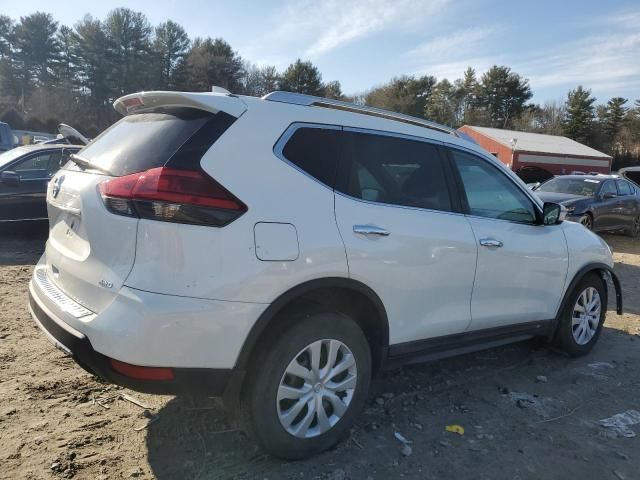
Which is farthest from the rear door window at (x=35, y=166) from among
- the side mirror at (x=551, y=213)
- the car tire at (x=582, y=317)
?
the car tire at (x=582, y=317)

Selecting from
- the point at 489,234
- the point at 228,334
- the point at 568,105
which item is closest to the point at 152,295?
the point at 228,334

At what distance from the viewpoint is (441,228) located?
3232mm

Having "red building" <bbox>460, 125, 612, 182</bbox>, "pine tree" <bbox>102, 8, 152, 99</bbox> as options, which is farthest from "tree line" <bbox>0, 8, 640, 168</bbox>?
"red building" <bbox>460, 125, 612, 182</bbox>

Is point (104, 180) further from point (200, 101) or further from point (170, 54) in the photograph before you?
point (170, 54)

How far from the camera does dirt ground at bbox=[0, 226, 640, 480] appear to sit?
108 inches

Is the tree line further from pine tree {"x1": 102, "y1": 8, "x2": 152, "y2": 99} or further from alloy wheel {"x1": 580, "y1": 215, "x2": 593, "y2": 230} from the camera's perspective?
alloy wheel {"x1": 580, "y1": 215, "x2": 593, "y2": 230}

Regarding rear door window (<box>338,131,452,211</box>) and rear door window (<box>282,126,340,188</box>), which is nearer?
rear door window (<box>282,126,340,188</box>)

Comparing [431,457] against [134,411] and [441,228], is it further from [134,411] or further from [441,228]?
[134,411]

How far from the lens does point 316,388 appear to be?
2.77 meters

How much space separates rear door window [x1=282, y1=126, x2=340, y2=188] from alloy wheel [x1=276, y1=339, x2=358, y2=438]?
0.90 metres

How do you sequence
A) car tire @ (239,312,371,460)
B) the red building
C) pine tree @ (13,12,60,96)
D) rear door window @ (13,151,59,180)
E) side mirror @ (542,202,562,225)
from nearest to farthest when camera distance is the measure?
car tire @ (239,312,371,460) → side mirror @ (542,202,562,225) → rear door window @ (13,151,59,180) → the red building → pine tree @ (13,12,60,96)

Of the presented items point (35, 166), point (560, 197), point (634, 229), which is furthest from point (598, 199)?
point (35, 166)

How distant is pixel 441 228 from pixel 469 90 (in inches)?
2965

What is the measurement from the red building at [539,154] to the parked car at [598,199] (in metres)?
21.0
